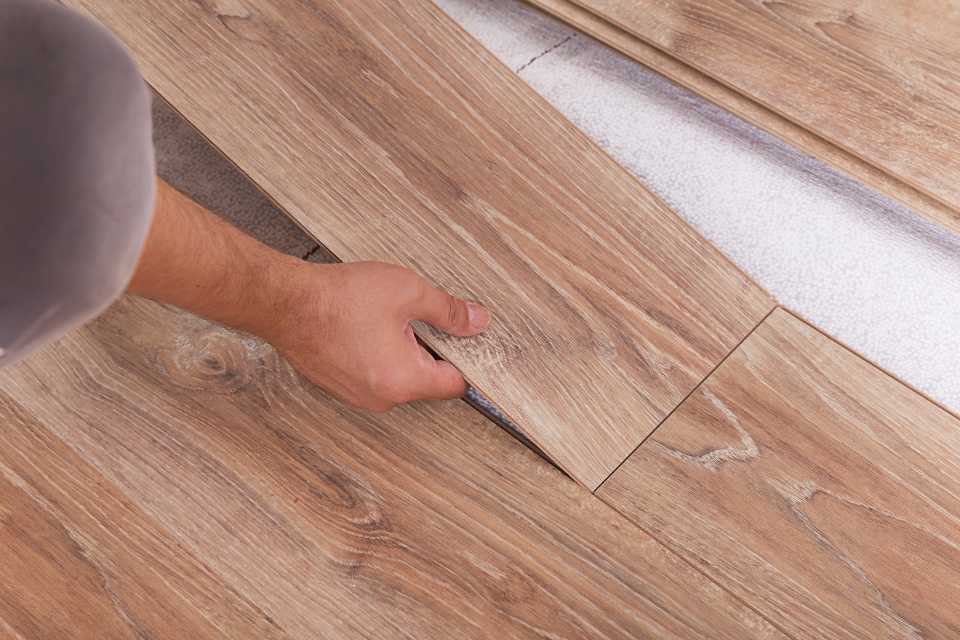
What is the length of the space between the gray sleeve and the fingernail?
14.8 inches

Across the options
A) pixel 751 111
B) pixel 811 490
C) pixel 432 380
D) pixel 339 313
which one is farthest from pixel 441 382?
pixel 751 111

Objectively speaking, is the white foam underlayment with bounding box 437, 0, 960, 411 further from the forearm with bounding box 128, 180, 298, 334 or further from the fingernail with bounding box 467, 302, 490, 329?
the forearm with bounding box 128, 180, 298, 334

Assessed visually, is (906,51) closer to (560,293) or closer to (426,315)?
(560,293)

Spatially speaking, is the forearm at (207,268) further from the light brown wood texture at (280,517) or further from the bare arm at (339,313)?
the light brown wood texture at (280,517)

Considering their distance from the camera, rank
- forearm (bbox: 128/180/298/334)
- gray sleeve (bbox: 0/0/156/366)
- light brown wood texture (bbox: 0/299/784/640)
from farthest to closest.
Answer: light brown wood texture (bbox: 0/299/784/640) < forearm (bbox: 128/180/298/334) < gray sleeve (bbox: 0/0/156/366)

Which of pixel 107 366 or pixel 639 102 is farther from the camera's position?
pixel 639 102

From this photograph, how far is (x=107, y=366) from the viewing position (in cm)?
90

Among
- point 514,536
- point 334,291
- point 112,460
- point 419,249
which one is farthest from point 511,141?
point 112,460

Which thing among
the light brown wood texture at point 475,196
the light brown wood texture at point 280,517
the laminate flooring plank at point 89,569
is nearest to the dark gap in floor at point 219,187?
the light brown wood texture at point 475,196

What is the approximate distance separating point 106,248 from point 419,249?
41 cm

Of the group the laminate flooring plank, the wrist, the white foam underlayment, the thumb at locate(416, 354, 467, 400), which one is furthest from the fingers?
the white foam underlayment

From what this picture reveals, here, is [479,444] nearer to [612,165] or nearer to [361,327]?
Answer: [361,327]

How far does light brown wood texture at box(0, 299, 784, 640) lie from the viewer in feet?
2.60

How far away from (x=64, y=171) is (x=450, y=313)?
0.39 metres
